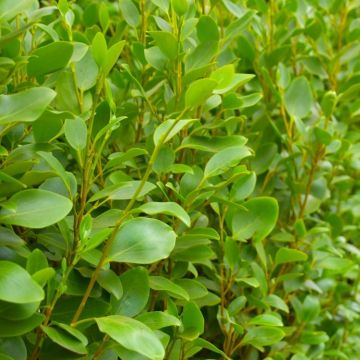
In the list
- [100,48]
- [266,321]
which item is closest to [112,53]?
[100,48]

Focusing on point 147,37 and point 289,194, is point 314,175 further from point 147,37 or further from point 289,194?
point 147,37

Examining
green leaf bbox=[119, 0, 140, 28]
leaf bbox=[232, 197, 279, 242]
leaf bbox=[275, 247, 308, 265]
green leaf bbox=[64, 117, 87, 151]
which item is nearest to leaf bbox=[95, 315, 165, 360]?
green leaf bbox=[64, 117, 87, 151]

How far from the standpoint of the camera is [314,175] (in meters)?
1.36

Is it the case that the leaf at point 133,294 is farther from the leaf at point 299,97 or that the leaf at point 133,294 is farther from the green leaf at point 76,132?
the leaf at point 299,97

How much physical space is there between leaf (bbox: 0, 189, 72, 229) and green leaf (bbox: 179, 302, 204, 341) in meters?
0.29

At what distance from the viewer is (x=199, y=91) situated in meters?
0.77

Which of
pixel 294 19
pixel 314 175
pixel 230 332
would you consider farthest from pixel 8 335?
pixel 294 19

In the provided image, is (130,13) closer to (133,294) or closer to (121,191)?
(121,191)

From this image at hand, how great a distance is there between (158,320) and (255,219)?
1.03ft

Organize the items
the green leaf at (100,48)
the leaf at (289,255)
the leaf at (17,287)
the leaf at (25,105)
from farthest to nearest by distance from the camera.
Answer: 1. the leaf at (289,255)
2. the green leaf at (100,48)
3. the leaf at (25,105)
4. the leaf at (17,287)

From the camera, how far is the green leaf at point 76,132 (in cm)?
85

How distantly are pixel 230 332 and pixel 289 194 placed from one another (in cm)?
50

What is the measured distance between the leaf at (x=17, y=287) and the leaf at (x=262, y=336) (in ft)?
1.63

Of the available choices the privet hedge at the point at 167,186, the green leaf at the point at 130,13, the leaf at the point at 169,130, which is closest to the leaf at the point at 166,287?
the privet hedge at the point at 167,186
